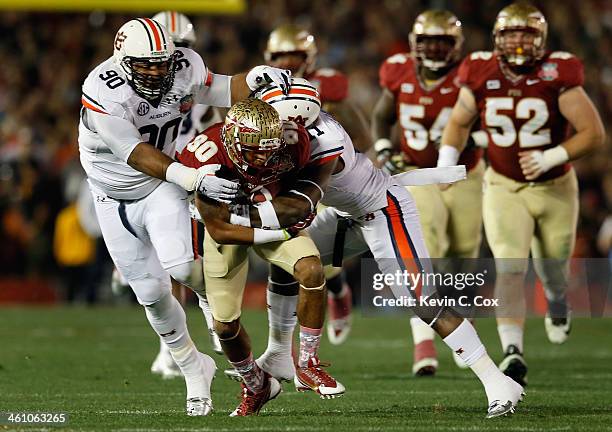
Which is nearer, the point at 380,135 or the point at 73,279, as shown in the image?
the point at 380,135

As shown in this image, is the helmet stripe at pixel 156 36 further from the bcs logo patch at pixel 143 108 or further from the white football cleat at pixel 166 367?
the white football cleat at pixel 166 367

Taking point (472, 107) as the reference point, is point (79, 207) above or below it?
below

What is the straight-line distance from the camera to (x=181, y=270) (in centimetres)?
533

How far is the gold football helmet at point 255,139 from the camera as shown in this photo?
187 inches

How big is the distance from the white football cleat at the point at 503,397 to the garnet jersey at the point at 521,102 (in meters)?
Answer: 2.11

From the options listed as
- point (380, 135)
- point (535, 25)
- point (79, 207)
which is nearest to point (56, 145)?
point (79, 207)

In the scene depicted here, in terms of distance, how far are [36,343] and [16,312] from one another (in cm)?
302

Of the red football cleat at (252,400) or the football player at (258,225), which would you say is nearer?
the football player at (258,225)

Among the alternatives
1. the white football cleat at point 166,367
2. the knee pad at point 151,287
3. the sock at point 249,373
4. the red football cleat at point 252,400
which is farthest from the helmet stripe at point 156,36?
the white football cleat at point 166,367

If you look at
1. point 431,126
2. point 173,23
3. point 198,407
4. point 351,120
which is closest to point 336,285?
point 351,120

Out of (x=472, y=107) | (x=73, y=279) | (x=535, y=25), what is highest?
(x=535, y=25)

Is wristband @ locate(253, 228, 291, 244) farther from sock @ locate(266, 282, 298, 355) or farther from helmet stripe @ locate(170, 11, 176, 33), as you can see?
helmet stripe @ locate(170, 11, 176, 33)

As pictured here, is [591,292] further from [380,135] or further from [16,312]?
[16,312]

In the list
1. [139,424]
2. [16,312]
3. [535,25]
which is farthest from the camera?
[16,312]
